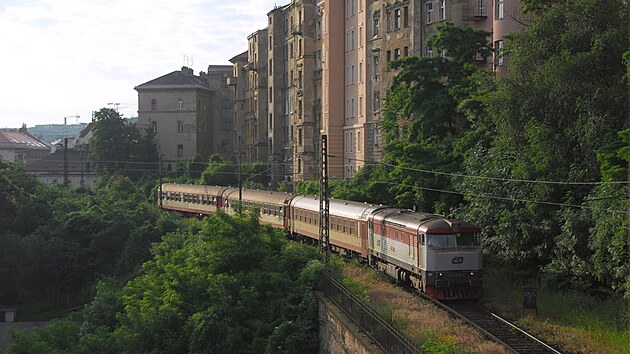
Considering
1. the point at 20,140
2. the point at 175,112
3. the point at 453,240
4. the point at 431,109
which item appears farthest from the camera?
the point at 20,140

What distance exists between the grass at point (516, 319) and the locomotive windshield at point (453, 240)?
76.4 inches

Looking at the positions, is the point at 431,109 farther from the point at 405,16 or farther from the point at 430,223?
the point at 430,223

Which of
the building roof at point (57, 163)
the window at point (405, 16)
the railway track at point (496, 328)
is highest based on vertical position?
the window at point (405, 16)

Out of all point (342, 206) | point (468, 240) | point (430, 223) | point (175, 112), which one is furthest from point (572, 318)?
point (175, 112)

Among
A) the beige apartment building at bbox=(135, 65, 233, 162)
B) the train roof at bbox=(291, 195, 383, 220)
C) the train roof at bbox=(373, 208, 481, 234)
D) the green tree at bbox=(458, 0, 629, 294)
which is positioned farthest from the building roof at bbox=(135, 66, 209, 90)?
the green tree at bbox=(458, 0, 629, 294)

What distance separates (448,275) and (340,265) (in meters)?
8.36

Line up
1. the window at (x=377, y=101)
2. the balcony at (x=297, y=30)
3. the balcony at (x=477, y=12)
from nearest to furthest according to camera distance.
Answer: the balcony at (x=477, y=12), the window at (x=377, y=101), the balcony at (x=297, y=30)

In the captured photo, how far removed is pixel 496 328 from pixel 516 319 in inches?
67.5

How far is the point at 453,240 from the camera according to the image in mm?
29531

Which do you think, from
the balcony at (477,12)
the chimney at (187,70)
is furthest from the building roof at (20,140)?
the balcony at (477,12)

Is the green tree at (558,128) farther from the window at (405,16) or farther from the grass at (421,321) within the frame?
the window at (405,16)

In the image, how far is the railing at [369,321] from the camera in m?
19.5

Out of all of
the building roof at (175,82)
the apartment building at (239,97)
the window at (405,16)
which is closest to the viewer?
the window at (405,16)

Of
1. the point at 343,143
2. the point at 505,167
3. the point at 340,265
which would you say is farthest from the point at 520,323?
the point at 343,143
